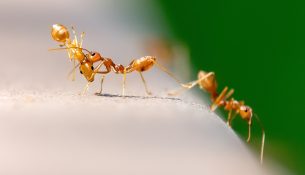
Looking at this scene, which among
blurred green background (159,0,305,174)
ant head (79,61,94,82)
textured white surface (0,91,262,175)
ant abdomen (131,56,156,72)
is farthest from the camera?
blurred green background (159,0,305,174)

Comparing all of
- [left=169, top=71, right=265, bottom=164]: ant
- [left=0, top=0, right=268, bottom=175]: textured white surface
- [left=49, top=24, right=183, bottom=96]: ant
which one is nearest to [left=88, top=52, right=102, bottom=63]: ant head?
[left=49, top=24, right=183, bottom=96]: ant

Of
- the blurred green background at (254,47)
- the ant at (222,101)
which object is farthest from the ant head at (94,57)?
the blurred green background at (254,47)

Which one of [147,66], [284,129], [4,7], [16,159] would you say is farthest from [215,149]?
[284,129]

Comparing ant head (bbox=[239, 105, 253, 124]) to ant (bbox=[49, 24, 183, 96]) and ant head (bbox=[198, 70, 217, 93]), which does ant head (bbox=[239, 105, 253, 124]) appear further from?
ant (bbox=[49, 24, 183, 96])

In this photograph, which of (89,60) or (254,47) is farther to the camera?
(254,47)

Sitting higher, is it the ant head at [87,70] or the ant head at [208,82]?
the ant head at [87,70]

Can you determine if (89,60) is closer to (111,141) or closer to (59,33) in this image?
(59,33)

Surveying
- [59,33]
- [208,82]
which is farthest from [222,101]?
[59,33]

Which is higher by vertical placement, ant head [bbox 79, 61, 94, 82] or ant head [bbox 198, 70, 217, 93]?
ant head [bbox 79, 61, 94, 82]

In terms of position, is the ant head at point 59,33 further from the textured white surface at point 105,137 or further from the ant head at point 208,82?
the ant head at point 208,82
